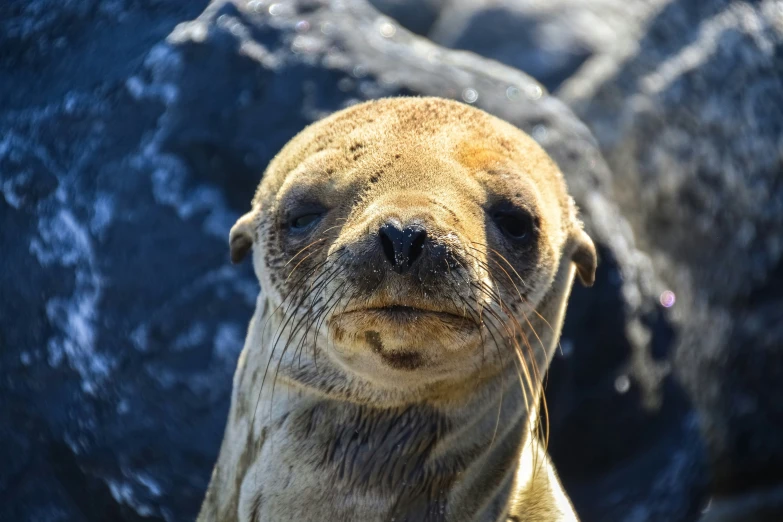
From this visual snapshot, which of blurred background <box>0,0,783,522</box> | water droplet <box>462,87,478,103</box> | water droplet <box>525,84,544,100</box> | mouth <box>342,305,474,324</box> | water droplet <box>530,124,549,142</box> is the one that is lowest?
blurred background <box>0,0,783,522</box>

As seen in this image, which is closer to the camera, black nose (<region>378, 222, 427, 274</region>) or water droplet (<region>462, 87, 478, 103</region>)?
black nose (<region>378, 222, 427, 274</region>)

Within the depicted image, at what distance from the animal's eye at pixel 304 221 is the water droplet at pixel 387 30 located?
7.48 feet

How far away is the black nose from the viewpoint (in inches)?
90.4

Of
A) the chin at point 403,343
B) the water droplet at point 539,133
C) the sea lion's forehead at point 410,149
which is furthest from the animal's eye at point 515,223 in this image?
the water droplet at point 539,133

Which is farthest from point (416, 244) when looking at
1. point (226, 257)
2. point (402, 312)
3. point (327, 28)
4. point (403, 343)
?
point (327, 28)

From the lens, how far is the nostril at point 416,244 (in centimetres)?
230

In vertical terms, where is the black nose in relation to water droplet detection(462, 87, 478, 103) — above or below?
above

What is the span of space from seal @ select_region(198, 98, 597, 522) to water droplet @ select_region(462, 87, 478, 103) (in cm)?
146

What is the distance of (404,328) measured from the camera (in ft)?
7.89

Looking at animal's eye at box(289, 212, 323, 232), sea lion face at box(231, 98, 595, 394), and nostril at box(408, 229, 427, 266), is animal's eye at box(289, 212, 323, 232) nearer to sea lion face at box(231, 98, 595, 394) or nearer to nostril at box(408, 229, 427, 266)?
sea lion face at box(231, 98, 595, 394)

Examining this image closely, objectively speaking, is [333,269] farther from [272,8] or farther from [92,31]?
[92,31]

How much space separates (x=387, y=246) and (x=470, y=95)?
251 cm

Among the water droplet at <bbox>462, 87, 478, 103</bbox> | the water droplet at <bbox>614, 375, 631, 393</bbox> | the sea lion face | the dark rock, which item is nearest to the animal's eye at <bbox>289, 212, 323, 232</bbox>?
the sea lion face

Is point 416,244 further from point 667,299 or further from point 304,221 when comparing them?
point 667,299
